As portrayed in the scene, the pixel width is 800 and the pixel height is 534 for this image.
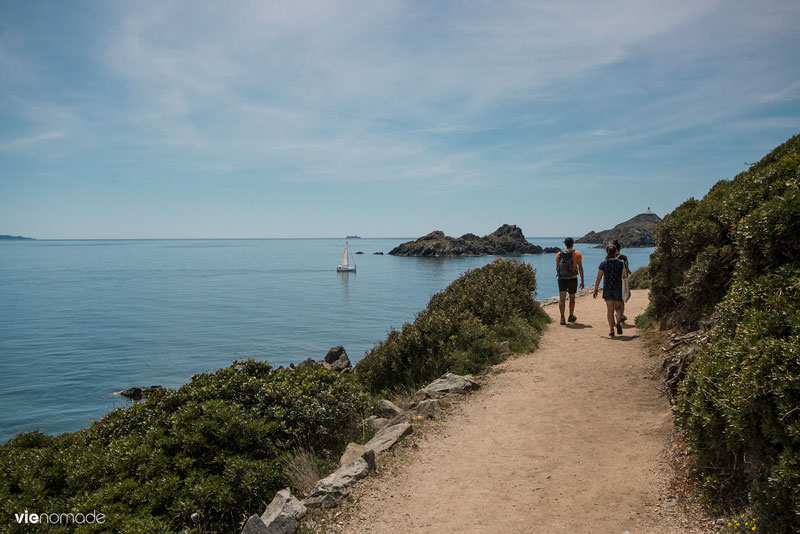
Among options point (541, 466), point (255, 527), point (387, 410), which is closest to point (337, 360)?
point (387, 410)

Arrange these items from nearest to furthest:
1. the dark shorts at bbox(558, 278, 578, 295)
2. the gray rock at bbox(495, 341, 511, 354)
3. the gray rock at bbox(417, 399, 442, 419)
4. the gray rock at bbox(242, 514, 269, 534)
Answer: the gray rock at bbox(242, 514, 269, 534), the gray rock at bbox(417, 399, 442, 419), the gray rock at bbox(495, 341, 511, 354), the dark shorts at bbox(558, 278, 578, 295)

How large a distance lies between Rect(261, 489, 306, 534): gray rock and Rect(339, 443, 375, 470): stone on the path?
1.20 m

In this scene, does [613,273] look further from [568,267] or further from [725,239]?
[725,239]

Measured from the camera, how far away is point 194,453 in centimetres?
671

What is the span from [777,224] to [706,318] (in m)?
3.38

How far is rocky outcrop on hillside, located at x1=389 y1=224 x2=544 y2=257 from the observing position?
126 metres

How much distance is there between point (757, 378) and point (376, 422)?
21.2 ft

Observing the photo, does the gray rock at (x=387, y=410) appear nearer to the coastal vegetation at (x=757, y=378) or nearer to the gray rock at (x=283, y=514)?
the gray rock at (x=283, y=514)

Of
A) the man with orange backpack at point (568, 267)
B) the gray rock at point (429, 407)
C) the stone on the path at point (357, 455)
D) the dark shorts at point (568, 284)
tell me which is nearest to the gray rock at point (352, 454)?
the stone on the path at point (357, 455)

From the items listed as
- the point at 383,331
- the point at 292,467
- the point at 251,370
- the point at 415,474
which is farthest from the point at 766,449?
the point at 383,331

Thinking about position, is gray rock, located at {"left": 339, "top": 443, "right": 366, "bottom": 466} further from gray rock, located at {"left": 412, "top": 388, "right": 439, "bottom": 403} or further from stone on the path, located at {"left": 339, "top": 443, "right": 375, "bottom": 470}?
gray rock, located at {"left": 412, "top": 388, "right": 439, "bottom": 403}

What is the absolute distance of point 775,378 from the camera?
149 inches

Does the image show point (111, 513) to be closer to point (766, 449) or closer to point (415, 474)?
point (415, 474)

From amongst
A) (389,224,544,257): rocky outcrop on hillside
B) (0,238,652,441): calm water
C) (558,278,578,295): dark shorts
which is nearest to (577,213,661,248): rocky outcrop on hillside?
(389,224,544,257): rocky outcrop on hillside
